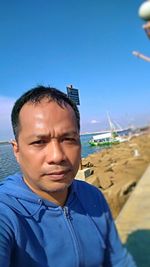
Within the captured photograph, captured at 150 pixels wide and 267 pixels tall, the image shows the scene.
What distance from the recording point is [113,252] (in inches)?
65.0

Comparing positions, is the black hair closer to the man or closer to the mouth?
the man

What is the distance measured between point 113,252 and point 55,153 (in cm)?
67

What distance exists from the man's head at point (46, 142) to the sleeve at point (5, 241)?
0.25m

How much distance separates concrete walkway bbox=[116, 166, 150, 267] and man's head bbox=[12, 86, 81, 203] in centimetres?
263

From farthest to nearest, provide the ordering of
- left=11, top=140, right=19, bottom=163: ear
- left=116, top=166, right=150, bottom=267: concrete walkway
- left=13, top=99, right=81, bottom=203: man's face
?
left=116, top=166, right=150, bottom=267: concrete walkway
left=11, top=140, right=19, bottom=163: ear
left=13, top=99, right=81, bottom=203: man's face

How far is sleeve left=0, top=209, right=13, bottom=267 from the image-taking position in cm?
114

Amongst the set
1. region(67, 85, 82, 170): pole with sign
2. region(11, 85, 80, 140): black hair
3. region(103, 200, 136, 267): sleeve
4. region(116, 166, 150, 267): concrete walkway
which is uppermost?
region(67, 85, 82, 170): pole with sign

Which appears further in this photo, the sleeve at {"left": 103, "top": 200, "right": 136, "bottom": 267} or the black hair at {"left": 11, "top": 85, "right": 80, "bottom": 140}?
the sleeve at {"left": 103, "top": 200, "right": 136, "bottom": 267}

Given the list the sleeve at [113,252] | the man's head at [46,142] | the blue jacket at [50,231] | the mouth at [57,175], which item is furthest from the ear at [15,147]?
the sleeve at [113,252]

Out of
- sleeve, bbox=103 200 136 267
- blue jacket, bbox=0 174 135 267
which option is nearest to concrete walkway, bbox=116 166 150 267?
sleeve, bbox=103 200 136 267

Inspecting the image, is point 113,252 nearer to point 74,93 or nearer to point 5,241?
point 5,241

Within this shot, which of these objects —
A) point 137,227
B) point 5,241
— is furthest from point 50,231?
point 137,227

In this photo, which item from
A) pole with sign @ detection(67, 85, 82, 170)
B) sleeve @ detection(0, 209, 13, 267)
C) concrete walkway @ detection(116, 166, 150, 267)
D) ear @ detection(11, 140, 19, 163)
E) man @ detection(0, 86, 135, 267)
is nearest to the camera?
sleeve @ detection(0, 209, 13, 267)

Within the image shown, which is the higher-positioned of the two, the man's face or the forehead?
the forehead
